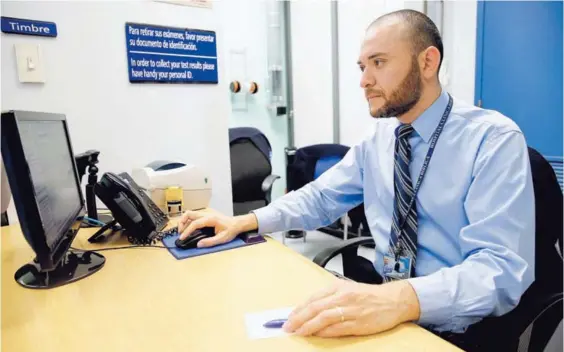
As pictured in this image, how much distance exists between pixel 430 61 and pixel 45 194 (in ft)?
3.55

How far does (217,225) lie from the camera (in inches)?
50.4

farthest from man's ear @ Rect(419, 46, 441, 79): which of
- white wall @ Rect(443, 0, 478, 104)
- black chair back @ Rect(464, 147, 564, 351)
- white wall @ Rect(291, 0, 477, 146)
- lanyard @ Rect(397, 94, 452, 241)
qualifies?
white wall @ Rect(443, 0, 478, 104)

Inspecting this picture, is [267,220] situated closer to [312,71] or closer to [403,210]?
[403,210]

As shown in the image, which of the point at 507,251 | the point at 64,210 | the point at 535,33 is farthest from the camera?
the point at 535,33

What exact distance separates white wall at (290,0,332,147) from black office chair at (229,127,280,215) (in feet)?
3.32

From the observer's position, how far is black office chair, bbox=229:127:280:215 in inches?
118

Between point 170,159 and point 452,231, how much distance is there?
1.35 meters

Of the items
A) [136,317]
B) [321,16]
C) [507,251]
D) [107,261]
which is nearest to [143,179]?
[107,261]

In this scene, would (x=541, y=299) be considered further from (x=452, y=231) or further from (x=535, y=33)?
(x=535, y=33)

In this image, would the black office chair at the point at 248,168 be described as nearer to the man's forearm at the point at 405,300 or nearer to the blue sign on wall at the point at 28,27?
the blue sign on wall at the point at 28,27

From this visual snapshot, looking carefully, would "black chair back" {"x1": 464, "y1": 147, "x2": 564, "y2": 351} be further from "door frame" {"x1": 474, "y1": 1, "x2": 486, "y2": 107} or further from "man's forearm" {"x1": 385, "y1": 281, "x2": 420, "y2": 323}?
"door frame" {"x1": 474, "y1": 1, "x2": 486, "y2": 107}

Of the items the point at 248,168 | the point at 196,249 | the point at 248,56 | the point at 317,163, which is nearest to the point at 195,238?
the point at 196,249

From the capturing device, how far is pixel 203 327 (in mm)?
762

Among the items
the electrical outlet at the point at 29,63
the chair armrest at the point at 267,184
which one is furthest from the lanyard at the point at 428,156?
the chair armrest at the point at 267,184
